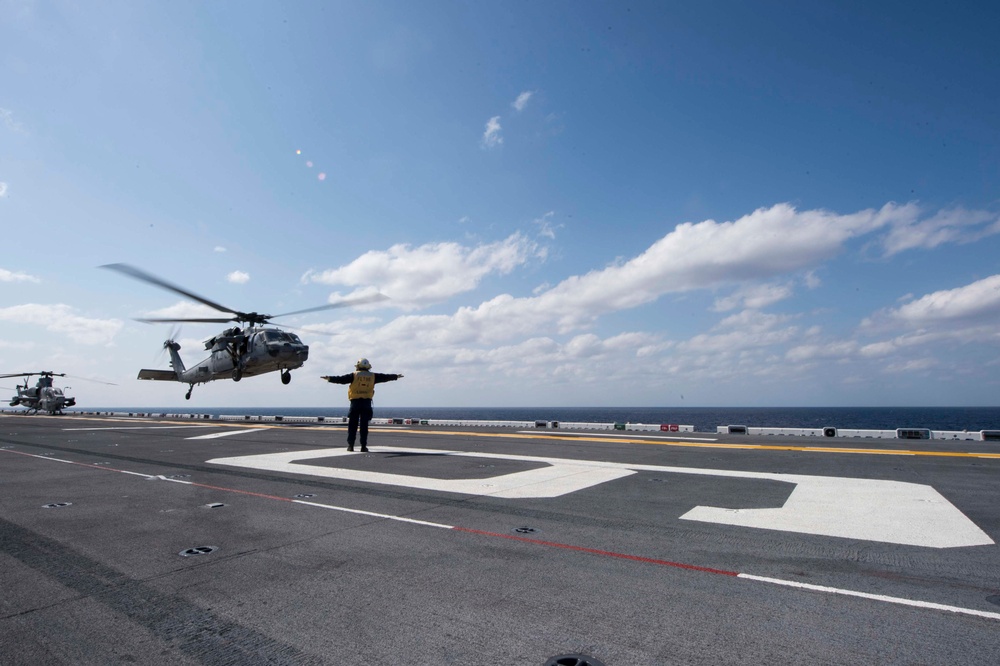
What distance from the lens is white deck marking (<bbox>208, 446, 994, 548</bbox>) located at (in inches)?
212

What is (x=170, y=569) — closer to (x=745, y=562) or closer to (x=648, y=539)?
(x=648, y=539)

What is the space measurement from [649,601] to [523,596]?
0.91m

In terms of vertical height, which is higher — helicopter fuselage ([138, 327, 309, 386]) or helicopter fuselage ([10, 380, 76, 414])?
helicopter fuselage ([138, 327, 309, 386])

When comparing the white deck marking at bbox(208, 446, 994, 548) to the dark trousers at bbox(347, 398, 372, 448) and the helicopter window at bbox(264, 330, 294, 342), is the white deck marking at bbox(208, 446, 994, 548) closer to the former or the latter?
the dark trousers at bbox(347, 398, 372, 448)

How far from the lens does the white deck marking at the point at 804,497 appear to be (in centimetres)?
539

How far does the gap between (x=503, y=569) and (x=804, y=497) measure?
17.1ft

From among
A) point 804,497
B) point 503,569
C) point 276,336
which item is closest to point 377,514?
point 503,569

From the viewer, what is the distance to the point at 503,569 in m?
4.38

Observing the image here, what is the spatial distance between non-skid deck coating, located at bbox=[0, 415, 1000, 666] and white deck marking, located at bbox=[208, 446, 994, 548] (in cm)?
5

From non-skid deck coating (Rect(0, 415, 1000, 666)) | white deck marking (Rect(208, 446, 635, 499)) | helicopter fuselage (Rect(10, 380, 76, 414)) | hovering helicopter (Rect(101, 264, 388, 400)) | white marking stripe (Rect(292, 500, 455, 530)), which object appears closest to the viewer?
non-skid deck coating (Rect(0, 415, 1000, 666))

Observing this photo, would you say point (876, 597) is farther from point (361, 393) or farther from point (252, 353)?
point (252, 353)

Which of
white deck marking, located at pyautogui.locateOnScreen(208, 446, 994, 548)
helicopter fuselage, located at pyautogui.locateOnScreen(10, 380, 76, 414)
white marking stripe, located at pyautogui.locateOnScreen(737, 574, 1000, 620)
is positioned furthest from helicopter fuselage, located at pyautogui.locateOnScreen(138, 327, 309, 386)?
helicopter fuselage, located at pyautogui.locateOnScreen(10, 380, 76, 414)

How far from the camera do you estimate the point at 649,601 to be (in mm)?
3641

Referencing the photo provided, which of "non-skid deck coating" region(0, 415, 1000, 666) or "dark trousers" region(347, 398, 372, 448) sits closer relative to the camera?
"non-skid deck coating" region(0, 415, 1000, 666)
